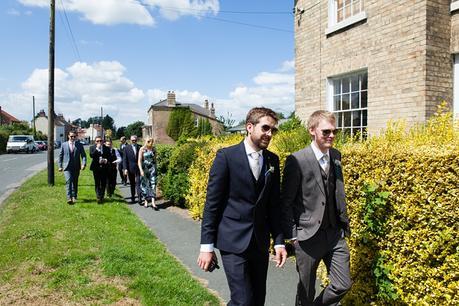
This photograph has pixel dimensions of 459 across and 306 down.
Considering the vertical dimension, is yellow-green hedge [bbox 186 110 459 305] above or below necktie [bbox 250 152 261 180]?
below

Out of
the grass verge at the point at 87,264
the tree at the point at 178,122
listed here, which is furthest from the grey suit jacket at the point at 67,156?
the tree at the point at 178,122

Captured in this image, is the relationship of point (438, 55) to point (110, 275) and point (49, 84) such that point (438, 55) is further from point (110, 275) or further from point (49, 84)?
point (49, 84)

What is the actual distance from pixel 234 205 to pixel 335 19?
27.9 ft

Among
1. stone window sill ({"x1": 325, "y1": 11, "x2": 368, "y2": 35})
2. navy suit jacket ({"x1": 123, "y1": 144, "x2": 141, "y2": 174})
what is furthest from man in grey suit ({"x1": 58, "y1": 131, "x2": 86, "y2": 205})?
stone window sill ({"x1": 325, "y1": 11, "x2": 368, "y2": 35})

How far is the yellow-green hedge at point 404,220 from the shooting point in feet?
11.2

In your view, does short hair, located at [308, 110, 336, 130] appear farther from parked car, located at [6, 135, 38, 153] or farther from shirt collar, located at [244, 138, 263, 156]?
parked car, located at [6, 135, 38, 153]

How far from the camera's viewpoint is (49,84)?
15109 mm

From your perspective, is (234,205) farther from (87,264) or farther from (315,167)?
(87,264)

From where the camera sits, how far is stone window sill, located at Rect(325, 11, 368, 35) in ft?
30.1

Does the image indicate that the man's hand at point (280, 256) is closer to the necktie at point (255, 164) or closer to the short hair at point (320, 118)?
the necktie at point (255, 164)

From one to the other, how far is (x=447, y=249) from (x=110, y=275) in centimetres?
405

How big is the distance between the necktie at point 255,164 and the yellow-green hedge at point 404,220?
4.21 feet

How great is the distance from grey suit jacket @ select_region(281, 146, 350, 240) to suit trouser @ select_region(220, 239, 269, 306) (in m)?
0.36

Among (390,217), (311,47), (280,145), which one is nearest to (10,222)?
(280,145)
